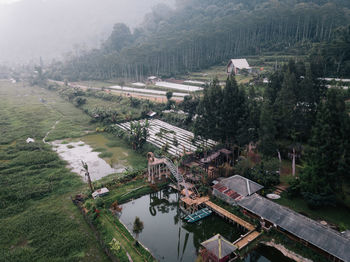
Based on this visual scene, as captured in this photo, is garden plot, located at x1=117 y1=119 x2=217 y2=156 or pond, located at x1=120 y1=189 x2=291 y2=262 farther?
garden plot, located at x1=117 y1=119 x2=217 y2=156

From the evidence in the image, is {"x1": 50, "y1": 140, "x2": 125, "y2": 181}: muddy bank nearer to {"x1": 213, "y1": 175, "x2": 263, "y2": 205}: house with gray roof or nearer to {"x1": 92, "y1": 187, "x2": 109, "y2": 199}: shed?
{"x1": 92, "y1": 187, "x2": 109, "y2": 199}: shed

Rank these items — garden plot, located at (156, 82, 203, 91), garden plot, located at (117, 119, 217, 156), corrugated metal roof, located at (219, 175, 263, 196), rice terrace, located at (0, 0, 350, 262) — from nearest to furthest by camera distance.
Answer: rice terrace, located at (0, 0, 350, 262) → corrugated metal roof, located at (219, 175, 263, 196) → garden plot, located at (117, 119, 217, 156) → garden plot, located at (156, 82, 203, 91)

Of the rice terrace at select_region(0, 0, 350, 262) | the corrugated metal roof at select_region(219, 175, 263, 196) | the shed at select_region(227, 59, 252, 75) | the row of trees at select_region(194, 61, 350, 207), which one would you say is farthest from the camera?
the shed at select_region(227, 59, 252, 75)

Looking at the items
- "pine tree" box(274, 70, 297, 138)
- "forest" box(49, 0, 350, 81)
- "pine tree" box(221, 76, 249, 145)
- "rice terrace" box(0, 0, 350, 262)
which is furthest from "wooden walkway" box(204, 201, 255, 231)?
"forest" box(49, 0, 350, 81)

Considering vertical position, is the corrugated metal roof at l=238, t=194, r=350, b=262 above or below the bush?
above

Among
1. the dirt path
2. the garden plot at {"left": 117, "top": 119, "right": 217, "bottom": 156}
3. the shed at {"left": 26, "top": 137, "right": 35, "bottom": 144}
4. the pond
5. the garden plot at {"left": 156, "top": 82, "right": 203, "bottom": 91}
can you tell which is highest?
the garden plot at {"left": 156, "top": 82, "right": 203, "bottom": 91}

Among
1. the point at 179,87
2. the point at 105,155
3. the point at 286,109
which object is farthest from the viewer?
the point at 179,87

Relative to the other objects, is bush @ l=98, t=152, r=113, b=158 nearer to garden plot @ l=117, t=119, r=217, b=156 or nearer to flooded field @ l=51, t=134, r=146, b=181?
flooded field @ l=51, t=134, r=146, b=181

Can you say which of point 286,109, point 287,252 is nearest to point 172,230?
point 287,252

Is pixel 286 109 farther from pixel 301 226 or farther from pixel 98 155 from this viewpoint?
pixel 98 155
